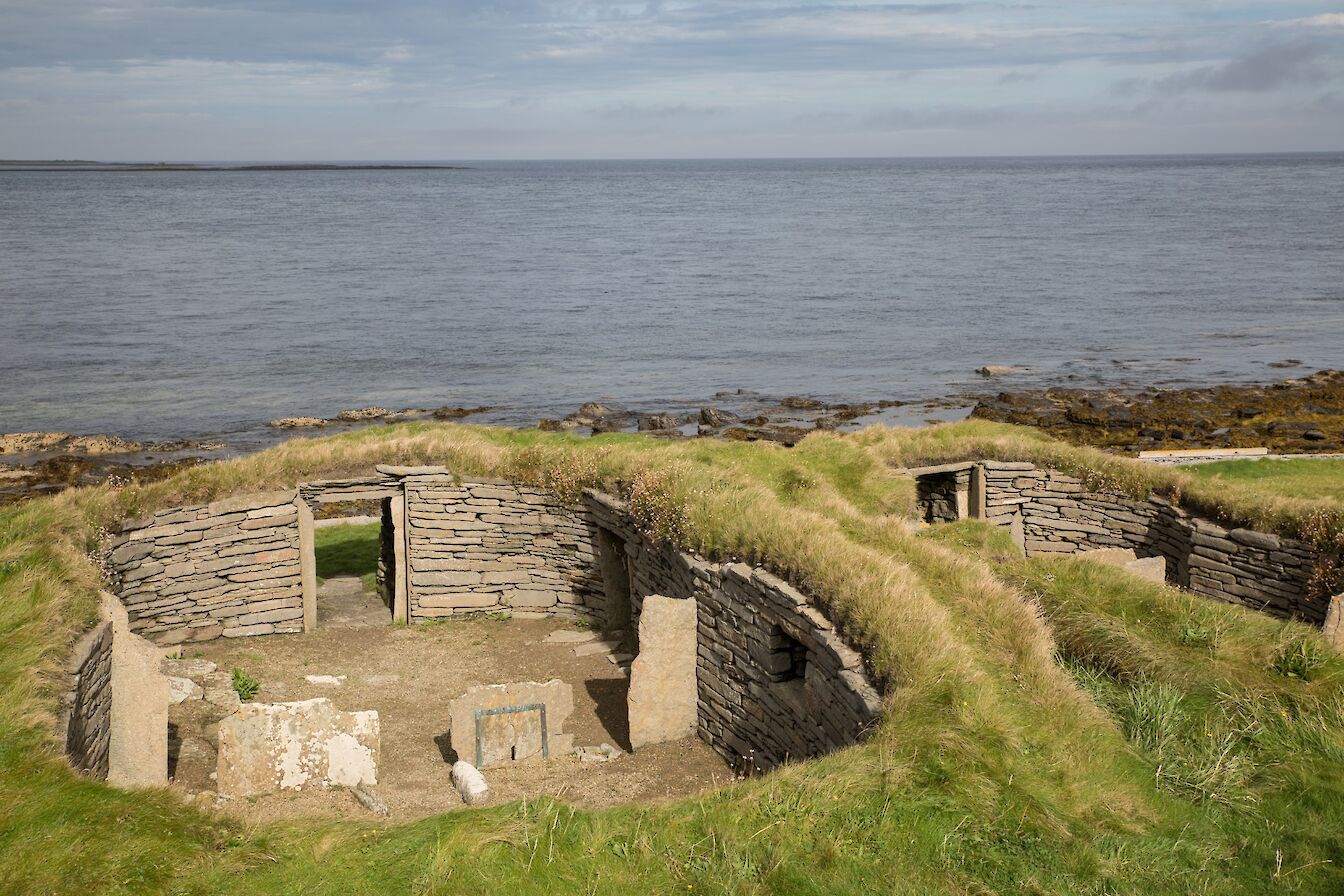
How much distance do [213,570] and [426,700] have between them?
4175mm

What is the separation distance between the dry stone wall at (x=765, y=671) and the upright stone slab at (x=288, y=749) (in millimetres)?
4042

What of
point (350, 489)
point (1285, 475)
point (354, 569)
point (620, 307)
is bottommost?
point (354, 569)

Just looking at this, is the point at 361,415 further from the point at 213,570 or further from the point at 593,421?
the point at 213,570

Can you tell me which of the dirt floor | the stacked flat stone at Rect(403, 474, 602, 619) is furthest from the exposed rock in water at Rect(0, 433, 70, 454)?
the stacked flat stone at Rect(403, 474, 602, 619)

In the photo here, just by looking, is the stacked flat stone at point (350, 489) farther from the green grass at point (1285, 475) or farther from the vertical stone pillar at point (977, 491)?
the green grass at point (1285, 475)

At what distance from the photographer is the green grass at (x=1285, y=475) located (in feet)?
58.1

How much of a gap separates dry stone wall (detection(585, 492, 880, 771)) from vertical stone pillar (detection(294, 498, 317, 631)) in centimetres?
598

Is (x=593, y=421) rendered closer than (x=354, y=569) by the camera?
No

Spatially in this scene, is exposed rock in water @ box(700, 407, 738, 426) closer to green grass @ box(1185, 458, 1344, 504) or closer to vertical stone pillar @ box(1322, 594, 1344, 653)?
green grass @ box(1185, 458, 1344, 504)

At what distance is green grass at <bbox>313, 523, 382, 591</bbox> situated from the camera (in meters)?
Answer: 19.7

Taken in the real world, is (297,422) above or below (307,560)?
below

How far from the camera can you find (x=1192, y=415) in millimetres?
34844

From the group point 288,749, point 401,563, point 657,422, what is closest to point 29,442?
point 657,422


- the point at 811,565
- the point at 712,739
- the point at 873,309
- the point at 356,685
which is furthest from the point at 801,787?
the point at 873,309
